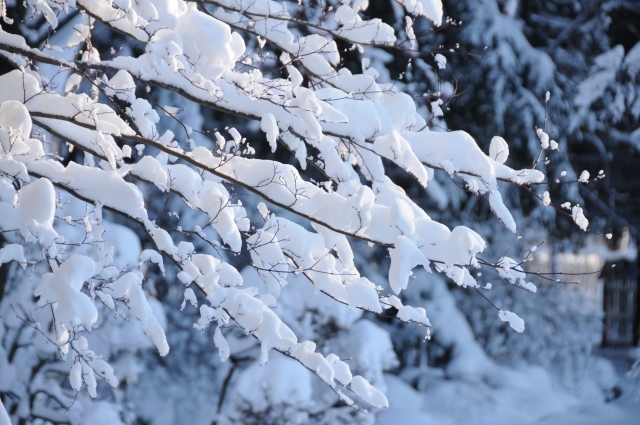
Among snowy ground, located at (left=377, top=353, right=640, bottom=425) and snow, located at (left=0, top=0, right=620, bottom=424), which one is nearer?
snow, located at (left=0, top=0, right=620, bottom=424)

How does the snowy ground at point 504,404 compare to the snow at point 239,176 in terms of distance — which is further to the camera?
the snowy ground at point 504,404

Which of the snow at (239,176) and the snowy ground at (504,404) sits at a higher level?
the snow at (239,176)

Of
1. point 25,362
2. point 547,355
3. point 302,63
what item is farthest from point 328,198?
point 547,355

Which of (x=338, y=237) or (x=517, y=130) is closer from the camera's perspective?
(x=338, y=237)

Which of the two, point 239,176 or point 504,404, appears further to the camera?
point 504,404

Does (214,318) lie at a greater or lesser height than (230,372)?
greater

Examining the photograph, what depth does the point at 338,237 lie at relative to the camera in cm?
265

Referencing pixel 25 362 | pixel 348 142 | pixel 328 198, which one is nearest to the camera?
pixel 328 198

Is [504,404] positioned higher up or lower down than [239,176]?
lower down

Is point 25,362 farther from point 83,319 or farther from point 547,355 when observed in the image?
point 547,355

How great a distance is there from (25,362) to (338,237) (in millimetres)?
3690

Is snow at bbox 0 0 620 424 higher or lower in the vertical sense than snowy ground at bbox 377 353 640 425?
higher

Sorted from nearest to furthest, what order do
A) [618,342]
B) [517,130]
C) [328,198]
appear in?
[328,198], [517,130], [618,342]

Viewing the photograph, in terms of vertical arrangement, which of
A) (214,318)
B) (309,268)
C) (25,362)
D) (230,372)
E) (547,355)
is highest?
(309,268)
